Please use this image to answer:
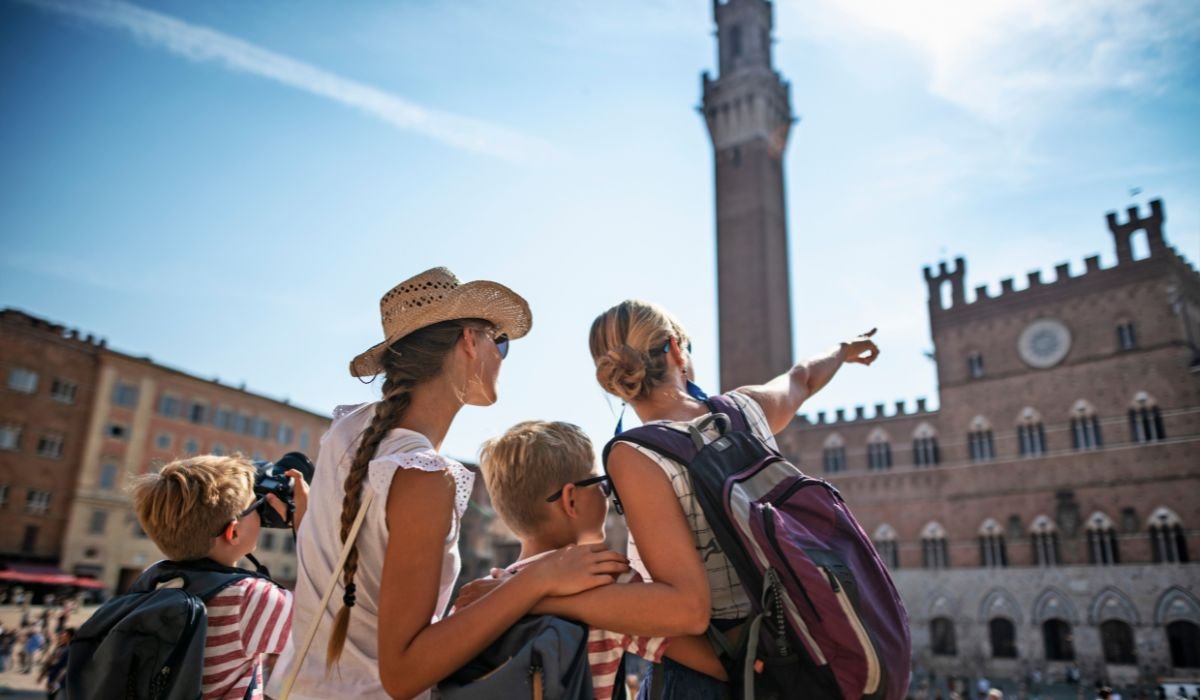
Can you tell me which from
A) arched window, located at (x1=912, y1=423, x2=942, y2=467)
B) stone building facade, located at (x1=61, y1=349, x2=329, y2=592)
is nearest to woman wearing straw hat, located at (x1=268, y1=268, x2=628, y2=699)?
arched window, located at (x1=912, y1=423, x2=942, y2=467)

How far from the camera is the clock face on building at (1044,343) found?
2744 cm

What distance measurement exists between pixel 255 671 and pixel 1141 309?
3101cm

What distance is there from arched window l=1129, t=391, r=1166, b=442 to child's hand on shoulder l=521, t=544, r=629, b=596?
2920 centimetres

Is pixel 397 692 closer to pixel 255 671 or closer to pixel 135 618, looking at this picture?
pixel 135 618

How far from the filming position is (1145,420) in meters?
24.9

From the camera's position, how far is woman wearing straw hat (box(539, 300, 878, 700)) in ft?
5.25

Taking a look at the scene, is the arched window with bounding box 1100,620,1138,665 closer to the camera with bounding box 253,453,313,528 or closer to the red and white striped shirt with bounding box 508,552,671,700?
the red and white striped shirt with bounding box 508,552,671,700

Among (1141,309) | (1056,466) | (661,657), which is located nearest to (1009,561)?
(1056,466)

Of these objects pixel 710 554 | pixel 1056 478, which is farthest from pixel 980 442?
pixel 710 554

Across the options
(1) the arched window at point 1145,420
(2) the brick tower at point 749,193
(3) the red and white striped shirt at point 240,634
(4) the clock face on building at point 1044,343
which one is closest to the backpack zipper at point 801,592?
(3) the red and white striped shirt at point 240,634

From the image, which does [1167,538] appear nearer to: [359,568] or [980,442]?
[980,442]

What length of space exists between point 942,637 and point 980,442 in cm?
734

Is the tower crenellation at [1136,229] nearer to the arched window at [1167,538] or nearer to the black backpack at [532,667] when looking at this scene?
the arched window at [1167,538]

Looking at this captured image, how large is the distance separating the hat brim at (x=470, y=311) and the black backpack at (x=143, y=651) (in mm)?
829
